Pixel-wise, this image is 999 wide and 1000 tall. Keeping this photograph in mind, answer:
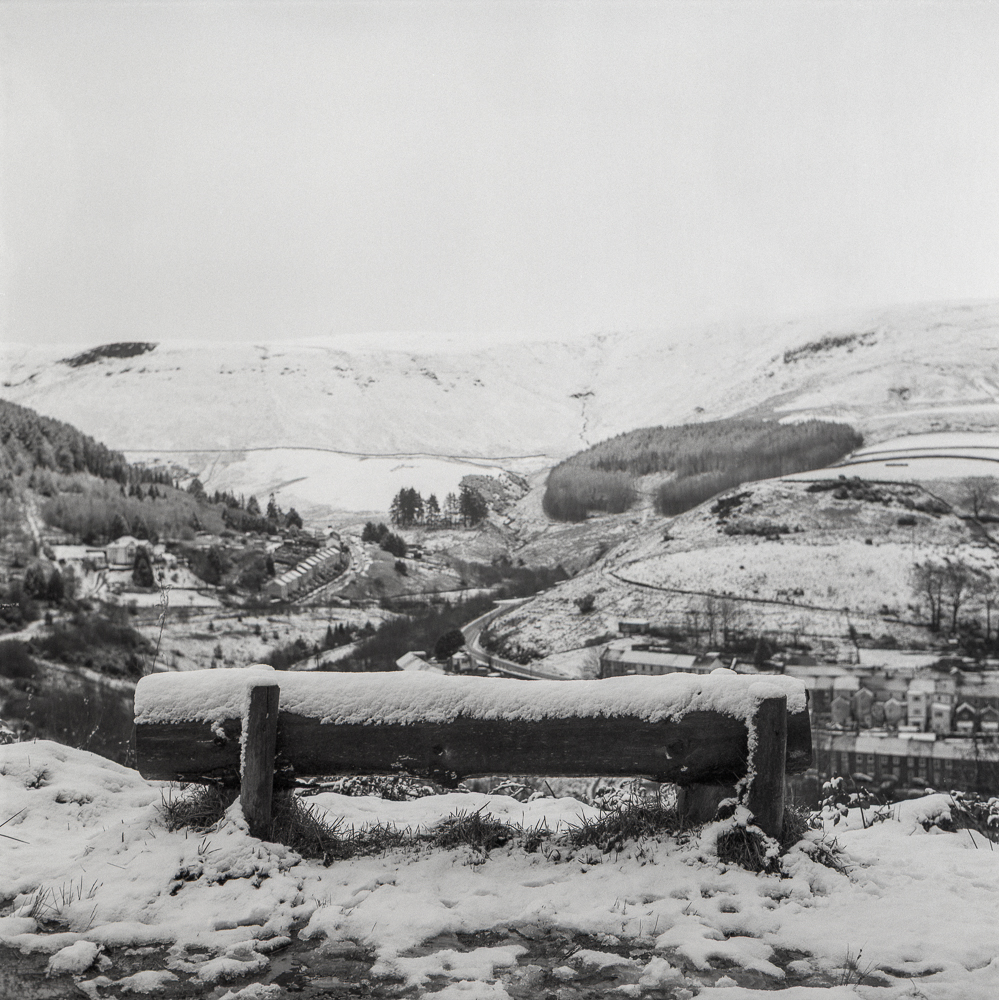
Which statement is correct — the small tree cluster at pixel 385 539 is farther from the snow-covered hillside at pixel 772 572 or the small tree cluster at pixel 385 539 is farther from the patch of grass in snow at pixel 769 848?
the patch of grass in snow at pixel 769 848

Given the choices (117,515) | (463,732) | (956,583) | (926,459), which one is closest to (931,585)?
(956,583)

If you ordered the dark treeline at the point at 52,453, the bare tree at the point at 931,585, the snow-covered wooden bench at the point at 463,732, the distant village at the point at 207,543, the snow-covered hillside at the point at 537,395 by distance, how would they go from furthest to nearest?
1. the snow-covered hillside at the point at 537,395
2. the dark treeline at the point at 52,453
3. the distant village at the point at 207,543
4. the bare tree at the point at 931,585
5. the snow-covered wooden bench at the point at 463,732

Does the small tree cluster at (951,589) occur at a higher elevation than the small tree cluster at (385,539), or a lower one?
lower

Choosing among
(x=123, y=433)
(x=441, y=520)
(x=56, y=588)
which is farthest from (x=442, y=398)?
(x=56, y=588)

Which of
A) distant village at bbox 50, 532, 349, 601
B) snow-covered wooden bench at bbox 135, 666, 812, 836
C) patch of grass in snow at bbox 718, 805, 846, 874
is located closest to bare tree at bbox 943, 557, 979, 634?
distant village at bbox 50, 532, 349, 601

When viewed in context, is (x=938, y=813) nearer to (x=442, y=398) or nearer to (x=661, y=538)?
(x=661, y=538)

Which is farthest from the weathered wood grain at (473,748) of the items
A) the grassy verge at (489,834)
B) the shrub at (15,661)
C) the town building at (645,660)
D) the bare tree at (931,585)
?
the bare tree at (931,585)
